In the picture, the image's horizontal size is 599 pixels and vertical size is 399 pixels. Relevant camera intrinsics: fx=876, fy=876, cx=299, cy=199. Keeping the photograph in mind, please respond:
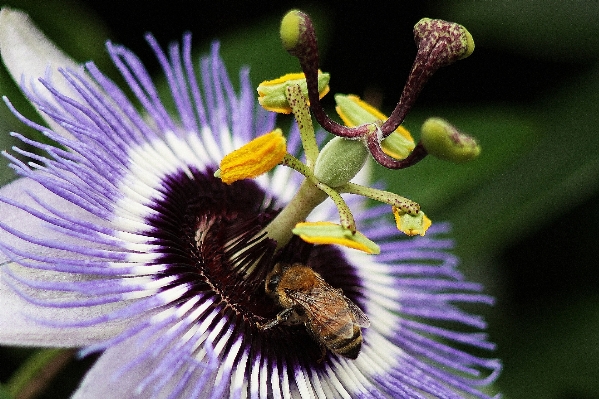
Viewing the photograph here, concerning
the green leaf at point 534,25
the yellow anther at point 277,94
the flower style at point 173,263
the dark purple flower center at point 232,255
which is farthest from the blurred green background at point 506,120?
the yellow anther at point 277,94

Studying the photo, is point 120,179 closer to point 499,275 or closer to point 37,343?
point 37,343

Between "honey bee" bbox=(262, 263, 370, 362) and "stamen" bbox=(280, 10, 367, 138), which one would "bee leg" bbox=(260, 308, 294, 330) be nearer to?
"honey bee" bbox=(262, 263, 370, 362)

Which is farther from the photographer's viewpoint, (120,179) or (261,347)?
(120,179)

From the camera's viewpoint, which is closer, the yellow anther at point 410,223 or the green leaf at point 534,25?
the yellow anther at point 410,223

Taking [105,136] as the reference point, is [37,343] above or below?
below

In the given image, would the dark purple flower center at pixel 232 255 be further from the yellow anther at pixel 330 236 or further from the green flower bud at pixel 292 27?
the green flower bud at pixel 292 27

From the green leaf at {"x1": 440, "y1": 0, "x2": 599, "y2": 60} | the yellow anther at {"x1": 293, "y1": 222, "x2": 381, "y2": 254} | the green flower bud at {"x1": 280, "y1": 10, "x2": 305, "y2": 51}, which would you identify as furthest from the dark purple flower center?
the green leaf at {"x1": 440, "y1": 0, "x2": 599, "y2": 60}

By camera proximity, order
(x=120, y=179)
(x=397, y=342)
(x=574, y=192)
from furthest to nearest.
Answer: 1. (x=574, y=192)
2. (x=397, y=342)
3. (x=120, y=179)

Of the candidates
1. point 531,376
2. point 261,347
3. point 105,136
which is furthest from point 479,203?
point 105,136
